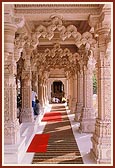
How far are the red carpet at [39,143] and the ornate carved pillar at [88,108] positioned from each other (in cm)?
109

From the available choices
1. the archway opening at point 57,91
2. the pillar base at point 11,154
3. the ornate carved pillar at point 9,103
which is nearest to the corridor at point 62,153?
the pillar base at point 11,154

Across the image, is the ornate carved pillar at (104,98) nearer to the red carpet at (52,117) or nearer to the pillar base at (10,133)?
the pillar base at (10,133)

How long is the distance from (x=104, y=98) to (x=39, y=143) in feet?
8.30

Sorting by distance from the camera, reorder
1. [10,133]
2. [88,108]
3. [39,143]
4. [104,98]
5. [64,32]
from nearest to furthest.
→ 1. [10,133]
2. [104,98]
3. [64,32]
4. [39,143]
5. [88,108]

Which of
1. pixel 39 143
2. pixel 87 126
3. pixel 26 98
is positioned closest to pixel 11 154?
pixel 39 143

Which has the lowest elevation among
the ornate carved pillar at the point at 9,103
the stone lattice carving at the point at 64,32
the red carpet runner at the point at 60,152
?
the red carpet runner at the point at 60,152

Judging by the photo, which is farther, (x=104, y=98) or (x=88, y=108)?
(x=88, y=108)

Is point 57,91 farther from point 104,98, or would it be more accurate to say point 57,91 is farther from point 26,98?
point 104,98

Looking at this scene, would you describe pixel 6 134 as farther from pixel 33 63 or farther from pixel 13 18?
pixel 33 63

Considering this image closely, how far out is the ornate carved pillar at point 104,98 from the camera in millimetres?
4727

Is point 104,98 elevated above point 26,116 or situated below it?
above

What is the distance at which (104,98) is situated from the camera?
4.94m

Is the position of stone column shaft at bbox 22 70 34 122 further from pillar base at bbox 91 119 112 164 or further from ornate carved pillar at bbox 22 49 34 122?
pillar base at bbox 91 119 112 164

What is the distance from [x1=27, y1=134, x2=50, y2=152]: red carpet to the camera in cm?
600
